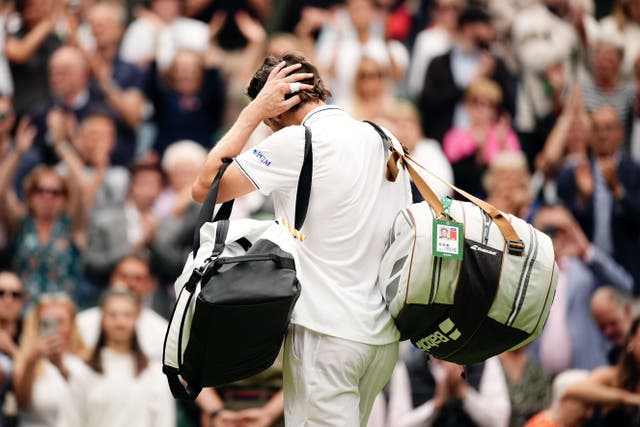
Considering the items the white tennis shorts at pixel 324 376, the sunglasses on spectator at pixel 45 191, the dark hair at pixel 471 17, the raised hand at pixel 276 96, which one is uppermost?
the raised hand at pixel 276 96

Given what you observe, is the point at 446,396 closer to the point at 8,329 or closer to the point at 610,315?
the point at 610,315

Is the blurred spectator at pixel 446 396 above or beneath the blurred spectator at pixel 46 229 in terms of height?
beneath

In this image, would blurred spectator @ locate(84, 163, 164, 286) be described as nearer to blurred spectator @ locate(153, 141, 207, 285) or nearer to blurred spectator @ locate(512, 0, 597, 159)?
blurred spectator @ locate(153, 141, 207, 285)

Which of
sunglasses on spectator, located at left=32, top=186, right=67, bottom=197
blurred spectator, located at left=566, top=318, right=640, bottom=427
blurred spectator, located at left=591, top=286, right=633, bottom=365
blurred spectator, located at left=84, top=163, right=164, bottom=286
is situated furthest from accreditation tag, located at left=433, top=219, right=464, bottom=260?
sunglasses on spectator, located at left=32, top=186, right=67, bottom=197

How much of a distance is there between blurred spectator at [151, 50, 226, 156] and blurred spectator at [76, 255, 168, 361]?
169cm

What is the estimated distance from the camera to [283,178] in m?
4.77

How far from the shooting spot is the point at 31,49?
33.7 ft

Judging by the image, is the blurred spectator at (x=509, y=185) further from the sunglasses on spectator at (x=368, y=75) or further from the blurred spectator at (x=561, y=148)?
the sunglasses on spectator at (x=368, y=75)

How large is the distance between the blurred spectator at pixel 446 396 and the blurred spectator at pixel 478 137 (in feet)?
7.56

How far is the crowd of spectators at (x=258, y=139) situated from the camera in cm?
764

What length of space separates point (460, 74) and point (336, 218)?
19.4 ft

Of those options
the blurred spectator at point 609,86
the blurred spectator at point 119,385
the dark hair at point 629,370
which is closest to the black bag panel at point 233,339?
the blurred spectator at point 119,385

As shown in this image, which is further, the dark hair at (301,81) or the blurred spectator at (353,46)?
the blurred spectator at (353,46)

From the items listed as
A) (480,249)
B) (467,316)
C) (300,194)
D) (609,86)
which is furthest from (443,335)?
(609,86)
